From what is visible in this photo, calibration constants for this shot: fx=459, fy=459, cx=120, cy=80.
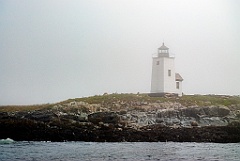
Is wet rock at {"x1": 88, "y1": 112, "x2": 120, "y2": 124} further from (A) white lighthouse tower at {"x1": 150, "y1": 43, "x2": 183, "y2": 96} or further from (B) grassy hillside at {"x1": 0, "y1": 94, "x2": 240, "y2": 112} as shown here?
(A) white lighthouse tower at {"x1": 150, "y1": 43, "x2": 183, "y2": 96}

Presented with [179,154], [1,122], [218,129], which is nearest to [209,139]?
[218,129]

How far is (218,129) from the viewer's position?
613 inches

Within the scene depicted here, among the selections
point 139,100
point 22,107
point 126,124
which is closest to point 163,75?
point 139,100

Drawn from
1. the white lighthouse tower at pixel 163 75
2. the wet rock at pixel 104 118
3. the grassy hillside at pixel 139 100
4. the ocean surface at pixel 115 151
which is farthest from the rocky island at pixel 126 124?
the white lighthouse tower at pixel 163 75

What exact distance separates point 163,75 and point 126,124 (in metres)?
7.68

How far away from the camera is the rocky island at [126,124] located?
1435 centimetres

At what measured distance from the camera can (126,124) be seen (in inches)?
627

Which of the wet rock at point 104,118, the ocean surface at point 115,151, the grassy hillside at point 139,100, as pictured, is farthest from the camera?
the grassy hillside at point 139,100

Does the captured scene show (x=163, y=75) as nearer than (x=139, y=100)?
No

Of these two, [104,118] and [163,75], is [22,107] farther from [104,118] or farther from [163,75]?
[163,75]

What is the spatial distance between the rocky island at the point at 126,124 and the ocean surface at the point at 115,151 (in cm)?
57

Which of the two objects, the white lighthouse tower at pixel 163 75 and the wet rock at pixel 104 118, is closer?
the wet rock at pixel 104 118

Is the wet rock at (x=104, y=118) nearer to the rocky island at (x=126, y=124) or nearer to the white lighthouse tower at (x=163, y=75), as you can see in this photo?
the rocky island at (x=126, y=124)

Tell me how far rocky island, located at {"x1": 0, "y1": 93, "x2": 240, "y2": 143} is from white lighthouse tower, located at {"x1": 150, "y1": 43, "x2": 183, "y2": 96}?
3.42 meters
